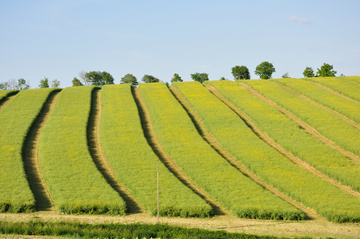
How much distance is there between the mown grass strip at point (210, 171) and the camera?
21500 millimetres

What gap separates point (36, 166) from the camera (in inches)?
1118

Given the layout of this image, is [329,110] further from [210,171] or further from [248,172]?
[210,171]

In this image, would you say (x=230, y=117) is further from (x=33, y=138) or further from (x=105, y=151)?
(x=33, y=138)

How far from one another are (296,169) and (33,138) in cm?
2194

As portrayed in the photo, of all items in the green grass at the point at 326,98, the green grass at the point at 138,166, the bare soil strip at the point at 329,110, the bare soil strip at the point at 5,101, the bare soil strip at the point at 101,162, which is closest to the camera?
the green grass at the point at 138,166

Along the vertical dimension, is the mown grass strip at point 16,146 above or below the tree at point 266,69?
below

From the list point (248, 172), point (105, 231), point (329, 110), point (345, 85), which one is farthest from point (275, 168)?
point (345, 85)

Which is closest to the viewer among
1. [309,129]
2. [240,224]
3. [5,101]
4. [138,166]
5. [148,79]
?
[240,224]

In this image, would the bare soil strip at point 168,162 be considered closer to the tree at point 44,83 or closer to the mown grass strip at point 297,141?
the mown grass strip at point 297,141

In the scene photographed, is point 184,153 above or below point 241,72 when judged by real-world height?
below

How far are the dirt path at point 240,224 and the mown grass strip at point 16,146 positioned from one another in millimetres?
1012

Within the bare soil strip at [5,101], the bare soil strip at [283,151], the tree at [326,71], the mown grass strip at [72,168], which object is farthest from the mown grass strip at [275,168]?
the tree at [326,71]

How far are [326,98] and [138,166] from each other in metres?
28.7

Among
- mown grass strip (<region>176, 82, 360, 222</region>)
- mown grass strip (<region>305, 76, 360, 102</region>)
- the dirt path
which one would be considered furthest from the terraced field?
the dirt path
